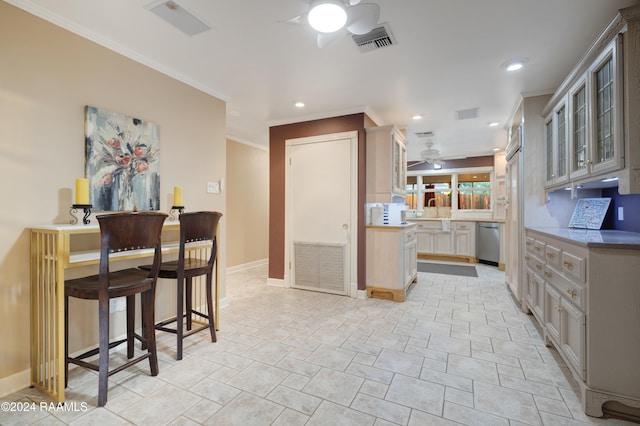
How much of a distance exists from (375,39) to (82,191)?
256 centimetres

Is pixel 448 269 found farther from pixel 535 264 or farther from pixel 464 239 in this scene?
pixel 535 264

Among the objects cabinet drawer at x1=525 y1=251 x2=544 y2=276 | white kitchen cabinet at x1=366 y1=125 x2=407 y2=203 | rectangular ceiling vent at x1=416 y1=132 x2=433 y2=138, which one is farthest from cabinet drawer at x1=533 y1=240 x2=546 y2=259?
rectangular ceiling vent at x1=416 y1=132 x2=433 y2=138

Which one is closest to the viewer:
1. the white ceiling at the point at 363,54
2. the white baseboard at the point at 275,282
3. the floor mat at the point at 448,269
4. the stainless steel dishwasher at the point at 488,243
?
the white ceiling at the point at 363,54

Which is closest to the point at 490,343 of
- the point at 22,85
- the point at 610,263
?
the point at 610,263

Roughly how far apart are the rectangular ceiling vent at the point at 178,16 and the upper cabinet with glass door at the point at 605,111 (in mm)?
2793

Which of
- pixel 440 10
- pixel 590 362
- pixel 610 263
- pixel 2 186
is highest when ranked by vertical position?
pixel 440 10

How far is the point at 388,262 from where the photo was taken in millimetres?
3936

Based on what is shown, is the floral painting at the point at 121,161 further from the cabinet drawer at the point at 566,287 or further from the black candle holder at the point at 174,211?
the cabinet drawer at the point at 566,287

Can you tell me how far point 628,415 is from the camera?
1.69 metres

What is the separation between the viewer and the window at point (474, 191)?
7484mm

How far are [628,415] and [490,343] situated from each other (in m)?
1.00

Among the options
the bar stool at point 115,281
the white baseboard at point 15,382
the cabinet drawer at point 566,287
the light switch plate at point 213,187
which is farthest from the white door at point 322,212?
the white baseboard at point 15,382

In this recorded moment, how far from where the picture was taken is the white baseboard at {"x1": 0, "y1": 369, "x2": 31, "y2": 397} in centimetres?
191

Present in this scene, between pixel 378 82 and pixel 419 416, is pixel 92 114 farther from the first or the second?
pixel 419 416
